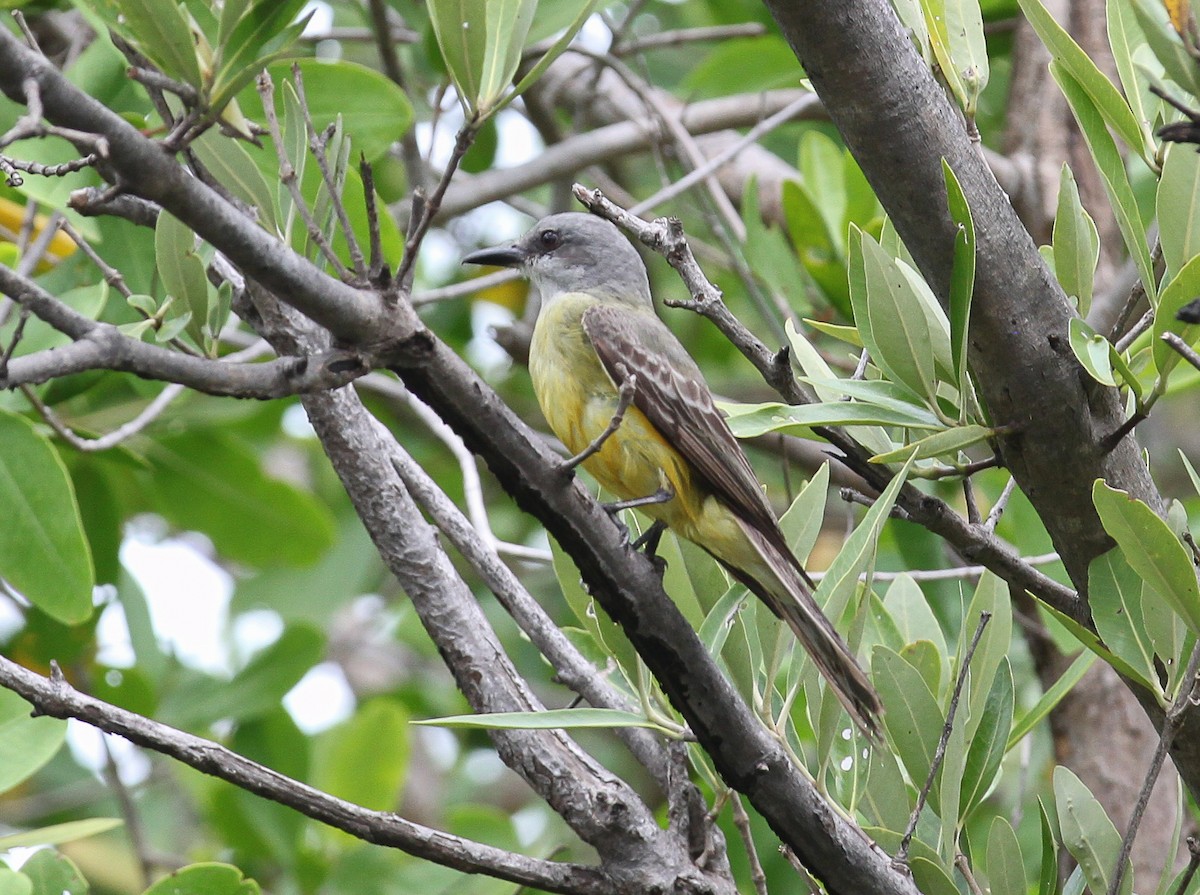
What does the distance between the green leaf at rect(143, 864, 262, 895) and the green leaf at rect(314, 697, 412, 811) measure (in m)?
2.17

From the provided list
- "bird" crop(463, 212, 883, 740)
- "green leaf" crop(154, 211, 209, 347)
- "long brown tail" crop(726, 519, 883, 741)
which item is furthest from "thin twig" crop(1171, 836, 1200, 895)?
"green leaf" crop(154, 211, 209, 347)

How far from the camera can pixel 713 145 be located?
6789 millimetres

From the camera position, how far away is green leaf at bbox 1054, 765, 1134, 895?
280cm

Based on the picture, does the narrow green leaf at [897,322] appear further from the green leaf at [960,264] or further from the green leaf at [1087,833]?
the green leaf at [1087,833]

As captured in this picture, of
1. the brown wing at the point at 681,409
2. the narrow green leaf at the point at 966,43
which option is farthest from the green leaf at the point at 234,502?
the narrow green leaf at the point at 966,43

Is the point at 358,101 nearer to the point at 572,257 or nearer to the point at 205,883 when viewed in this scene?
the point at 572,257

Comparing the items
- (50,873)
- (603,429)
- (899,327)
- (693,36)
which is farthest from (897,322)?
(693,36)

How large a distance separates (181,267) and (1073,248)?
1.87 meters

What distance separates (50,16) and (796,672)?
445cm

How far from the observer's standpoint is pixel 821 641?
310 cm

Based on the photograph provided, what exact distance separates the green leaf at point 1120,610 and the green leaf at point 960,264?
21.2 inches

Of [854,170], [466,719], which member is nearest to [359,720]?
[854,170]

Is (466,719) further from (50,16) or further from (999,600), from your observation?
(50,16)

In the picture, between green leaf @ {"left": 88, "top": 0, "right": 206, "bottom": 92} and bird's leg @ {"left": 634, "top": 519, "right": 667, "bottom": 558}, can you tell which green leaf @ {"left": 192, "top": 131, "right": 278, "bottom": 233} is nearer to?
green leaf @ {"left": 88, "top": 0, "right": 206, "bottom": 92}
